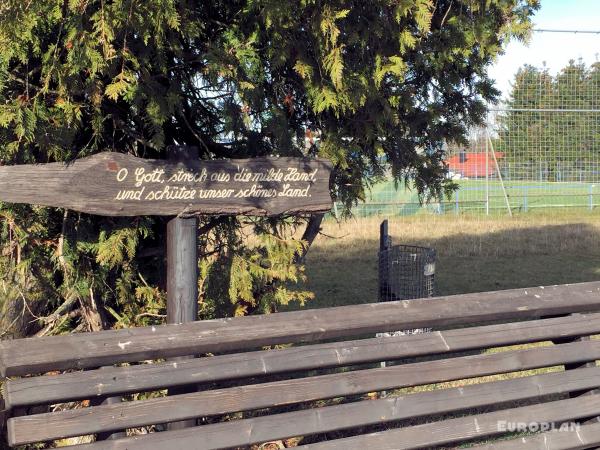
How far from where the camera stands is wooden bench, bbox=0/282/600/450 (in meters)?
3.09

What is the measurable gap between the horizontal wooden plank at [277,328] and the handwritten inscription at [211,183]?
0.80 metres

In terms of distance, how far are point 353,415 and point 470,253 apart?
11946 mm

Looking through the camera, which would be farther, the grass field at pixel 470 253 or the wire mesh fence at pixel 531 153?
the wire mesh fence at pixel 531 153

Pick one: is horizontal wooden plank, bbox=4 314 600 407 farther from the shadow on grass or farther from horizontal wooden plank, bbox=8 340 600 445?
the shadow on grass

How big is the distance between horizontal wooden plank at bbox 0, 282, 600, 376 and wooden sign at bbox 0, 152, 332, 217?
76cm

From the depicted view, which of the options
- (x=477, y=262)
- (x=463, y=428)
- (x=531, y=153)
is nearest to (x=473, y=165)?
(x=531, y=153)

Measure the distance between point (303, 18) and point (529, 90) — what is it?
20.2 meters

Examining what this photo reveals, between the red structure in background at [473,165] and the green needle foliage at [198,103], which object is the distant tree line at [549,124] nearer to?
the red structure in background at [473,165]

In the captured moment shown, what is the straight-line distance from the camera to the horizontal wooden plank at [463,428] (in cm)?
362

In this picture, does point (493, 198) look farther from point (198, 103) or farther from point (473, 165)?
point (198, 103)

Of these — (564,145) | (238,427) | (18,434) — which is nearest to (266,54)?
(238,427)

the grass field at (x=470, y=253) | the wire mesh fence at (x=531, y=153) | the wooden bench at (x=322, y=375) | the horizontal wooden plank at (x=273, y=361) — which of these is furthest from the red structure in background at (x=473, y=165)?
the horizontal wooden plank at (x=273, y=361)

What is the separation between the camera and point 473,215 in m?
22.8

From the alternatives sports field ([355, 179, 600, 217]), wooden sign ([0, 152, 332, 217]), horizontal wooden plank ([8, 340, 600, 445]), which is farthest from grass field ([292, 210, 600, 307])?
horizontal wooden plank ([8, 340, 600, 445])
